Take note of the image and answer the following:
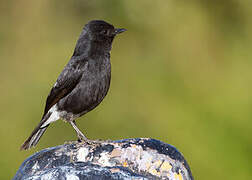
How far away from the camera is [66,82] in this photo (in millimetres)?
6488

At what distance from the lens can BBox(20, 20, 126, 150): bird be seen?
631cm

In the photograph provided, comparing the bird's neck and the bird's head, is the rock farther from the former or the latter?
the bird's head

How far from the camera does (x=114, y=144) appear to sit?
4.88 m

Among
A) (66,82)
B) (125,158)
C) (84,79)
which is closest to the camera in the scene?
(125,158)

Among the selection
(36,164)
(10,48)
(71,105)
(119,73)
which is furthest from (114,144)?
(10,48)

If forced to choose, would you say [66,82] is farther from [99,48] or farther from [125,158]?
[125,158]

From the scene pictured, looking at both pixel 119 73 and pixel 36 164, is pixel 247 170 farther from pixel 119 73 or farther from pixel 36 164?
pixel 36 164

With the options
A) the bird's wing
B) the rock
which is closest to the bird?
the bird's wing

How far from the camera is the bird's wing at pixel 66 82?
20.9ft

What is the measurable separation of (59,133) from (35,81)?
3.25 feet

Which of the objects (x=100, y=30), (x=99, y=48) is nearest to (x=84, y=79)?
(x=99, y=48)

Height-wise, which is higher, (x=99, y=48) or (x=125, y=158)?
(x=99, y=48)

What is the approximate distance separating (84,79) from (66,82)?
249mm

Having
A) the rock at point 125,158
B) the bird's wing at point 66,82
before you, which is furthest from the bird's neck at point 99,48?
the rock at point 125,158
